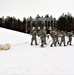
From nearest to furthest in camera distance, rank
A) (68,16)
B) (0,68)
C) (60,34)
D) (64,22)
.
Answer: (0,68), (60,34), (64,22), (68,16)

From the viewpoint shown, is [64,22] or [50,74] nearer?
[50,74]

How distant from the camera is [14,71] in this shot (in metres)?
11.1

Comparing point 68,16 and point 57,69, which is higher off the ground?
point 68,16

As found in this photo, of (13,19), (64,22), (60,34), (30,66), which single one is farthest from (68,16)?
(30,66)

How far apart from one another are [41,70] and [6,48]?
11219mm

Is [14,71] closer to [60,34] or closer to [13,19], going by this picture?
[60,34]

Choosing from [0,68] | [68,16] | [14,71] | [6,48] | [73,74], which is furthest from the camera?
[68,16]

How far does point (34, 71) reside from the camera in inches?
440

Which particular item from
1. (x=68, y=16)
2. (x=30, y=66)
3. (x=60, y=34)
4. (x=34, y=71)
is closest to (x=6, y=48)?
(x=60, y=34)

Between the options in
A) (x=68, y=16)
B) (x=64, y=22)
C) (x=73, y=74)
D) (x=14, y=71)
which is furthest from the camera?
(x=68, y=16)

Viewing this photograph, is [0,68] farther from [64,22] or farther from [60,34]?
[64,22]

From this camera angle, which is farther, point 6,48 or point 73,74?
point 6,48

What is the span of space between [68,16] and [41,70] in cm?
11256

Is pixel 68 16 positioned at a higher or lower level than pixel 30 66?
higher
